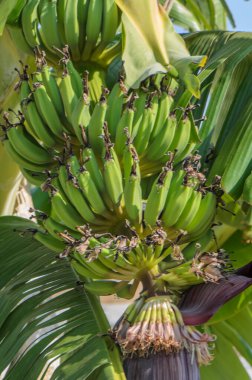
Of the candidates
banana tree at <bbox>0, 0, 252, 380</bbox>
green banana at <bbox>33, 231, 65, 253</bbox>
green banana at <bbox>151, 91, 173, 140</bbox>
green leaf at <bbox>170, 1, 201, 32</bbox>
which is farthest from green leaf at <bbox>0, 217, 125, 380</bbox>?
green leaf at <bbox>170, 1, 201, 32</bbox>

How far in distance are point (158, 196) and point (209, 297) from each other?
0.98 ft

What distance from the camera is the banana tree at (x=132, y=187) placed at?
1.37 meters

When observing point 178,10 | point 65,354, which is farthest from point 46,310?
point 178,10

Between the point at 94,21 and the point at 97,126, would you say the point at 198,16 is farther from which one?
the point at 97,126

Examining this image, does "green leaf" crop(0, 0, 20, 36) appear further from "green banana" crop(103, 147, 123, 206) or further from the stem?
the stem

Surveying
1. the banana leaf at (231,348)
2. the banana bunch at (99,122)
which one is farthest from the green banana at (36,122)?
the banana leaf at (231,348)

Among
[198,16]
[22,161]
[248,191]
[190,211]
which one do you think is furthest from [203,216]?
[198,16]

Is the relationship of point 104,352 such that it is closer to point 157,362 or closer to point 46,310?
point 157,362

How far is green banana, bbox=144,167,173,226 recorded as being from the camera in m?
1.34

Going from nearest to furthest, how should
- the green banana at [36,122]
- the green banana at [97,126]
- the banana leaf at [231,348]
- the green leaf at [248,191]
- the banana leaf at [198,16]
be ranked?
the green leaf at [248,191] < the green banana at [97,126] < the green banana at [36,122] < the banana leaf at [231,348] < the banana leaf at [198,16]

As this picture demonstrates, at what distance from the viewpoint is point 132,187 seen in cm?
135

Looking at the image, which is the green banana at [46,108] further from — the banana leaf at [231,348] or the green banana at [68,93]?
the banana leaf at [231,348]

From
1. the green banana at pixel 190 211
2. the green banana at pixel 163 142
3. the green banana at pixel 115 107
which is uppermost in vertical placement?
the green banana at pixel 115 107

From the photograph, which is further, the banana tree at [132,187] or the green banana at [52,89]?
the green banana at [52,89]
